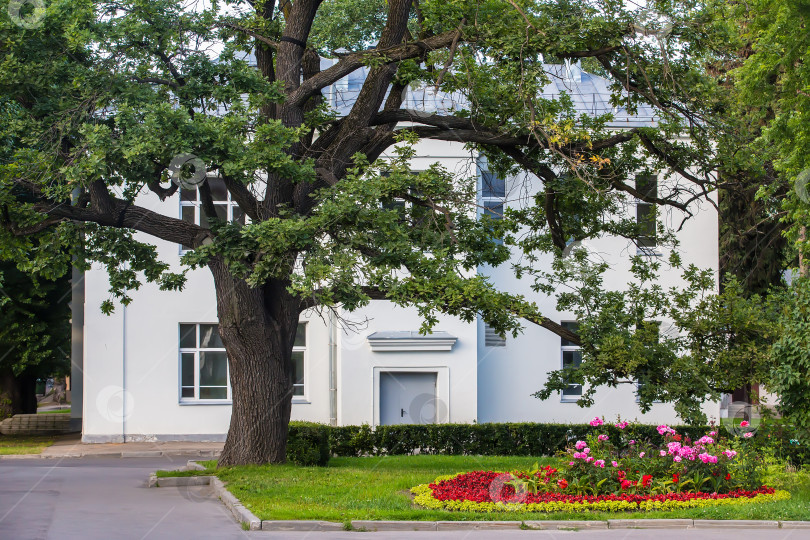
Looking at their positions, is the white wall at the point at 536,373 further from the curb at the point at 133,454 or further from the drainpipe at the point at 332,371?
the curb at the point at 133,454

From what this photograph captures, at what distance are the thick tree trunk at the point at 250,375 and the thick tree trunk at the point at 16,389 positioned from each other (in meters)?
17.5

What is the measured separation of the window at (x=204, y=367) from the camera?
26.2 meters

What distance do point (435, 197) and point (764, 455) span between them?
20.7 feet

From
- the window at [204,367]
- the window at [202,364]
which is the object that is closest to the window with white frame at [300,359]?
the window at [204,367]

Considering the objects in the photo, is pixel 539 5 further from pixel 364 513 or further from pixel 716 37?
pixel 364 513

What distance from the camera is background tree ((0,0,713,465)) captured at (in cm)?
1392

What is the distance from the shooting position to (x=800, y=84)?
825 inches

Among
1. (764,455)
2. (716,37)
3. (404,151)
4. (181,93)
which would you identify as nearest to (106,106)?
(181,93)

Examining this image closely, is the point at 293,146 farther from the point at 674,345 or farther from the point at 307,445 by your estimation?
the point at 674,345

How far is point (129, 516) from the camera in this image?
12.4 meters

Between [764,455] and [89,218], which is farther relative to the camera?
[89,218]

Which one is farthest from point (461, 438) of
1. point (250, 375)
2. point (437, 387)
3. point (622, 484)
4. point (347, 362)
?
point (622, 484)

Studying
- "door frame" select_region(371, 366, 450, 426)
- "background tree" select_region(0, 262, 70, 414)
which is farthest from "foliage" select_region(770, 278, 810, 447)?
"background tree" select_region(0, 262, 70, 414)

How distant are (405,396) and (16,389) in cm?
1509
